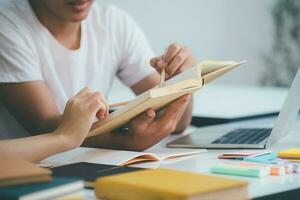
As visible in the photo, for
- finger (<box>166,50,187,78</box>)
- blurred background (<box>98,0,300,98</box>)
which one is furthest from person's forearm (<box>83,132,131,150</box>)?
blurred background (<box>98,0,300,98</box>)

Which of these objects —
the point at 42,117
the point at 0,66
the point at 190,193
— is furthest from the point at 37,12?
the point at 190,193

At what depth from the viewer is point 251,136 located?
1644 mm

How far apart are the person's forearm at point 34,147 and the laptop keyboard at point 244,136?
412 mm

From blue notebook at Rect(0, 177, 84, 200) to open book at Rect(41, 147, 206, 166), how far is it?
1.18ft

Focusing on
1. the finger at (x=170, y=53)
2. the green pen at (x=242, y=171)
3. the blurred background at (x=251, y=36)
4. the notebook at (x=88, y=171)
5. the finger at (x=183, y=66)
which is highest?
the blurred background at (x=251, y=36)

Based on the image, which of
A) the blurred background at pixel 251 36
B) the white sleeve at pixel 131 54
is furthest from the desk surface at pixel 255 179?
the blurred background at pixel 251 36

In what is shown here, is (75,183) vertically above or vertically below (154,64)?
below

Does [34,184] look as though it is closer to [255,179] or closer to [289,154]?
[255,179]

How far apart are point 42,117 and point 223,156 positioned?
19.8 inches

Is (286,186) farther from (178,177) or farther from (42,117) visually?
(42,117)

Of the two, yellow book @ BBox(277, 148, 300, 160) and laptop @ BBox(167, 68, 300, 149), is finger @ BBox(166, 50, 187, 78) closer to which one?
laptop @ BBox(167, 68, 300, 149)

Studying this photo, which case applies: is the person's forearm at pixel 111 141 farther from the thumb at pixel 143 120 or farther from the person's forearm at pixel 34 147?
the person's forearm at pixel 34 147

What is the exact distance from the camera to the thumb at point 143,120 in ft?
4.76

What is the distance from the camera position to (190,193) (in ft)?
2.85
